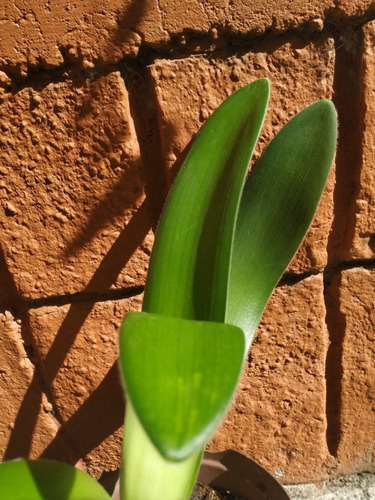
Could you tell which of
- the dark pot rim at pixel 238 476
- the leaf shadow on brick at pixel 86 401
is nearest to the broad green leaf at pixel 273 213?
the leaf shadow on brick at pixel 86 401

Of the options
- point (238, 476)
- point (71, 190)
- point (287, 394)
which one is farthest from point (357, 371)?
point (71, 190)

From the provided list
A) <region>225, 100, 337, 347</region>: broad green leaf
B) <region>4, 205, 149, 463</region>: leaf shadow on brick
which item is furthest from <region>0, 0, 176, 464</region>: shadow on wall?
<region>225, 100, 337, 347</region>: broad green leaf

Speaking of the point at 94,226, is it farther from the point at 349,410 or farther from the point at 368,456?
the point at 368,456

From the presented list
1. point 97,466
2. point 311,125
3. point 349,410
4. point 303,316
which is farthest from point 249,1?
point 97,466

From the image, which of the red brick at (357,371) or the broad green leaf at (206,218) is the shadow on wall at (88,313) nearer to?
the broad green leaf at (206,218)

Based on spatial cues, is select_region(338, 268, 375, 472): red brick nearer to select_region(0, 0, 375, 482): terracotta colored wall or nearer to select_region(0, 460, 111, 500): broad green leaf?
select_region(0, 0, 375, 482): terracotta colored wall

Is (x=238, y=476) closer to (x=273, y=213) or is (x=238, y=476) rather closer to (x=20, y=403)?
(x=20, y=403)
